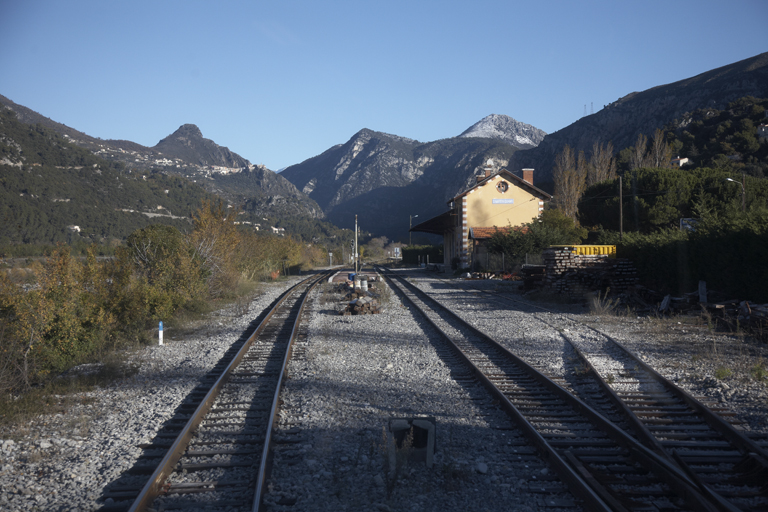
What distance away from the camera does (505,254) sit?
33438 mm

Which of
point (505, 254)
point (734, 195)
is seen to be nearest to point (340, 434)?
point (505, 254)

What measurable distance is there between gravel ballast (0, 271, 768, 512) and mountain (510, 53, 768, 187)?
10462 centimetres

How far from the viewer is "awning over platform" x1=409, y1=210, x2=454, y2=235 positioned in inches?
1939

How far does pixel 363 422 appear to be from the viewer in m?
5.77

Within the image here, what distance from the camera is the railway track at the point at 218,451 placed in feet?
13.0

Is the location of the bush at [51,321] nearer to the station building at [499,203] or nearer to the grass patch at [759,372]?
the grass patch at [759,372]

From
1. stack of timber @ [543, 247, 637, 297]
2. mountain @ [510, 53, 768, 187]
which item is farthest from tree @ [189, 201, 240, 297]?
mountain @ [510, 53, 768, 187]

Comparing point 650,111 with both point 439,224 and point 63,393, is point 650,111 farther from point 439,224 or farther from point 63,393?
point 63,393

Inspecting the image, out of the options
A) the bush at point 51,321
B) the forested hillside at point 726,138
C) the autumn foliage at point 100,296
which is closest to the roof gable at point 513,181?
the forested hillside at point 726,138

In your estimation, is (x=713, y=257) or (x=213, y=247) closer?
(x=713, y=257)

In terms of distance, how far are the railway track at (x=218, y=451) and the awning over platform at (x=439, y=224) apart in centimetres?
4164

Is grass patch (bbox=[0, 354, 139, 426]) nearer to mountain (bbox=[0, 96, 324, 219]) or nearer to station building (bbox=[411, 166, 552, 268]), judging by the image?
station building (bbox=[411, 166, 552, 268])

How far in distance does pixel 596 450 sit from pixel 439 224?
49671 mm

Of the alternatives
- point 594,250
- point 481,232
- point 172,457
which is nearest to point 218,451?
point 172,457
